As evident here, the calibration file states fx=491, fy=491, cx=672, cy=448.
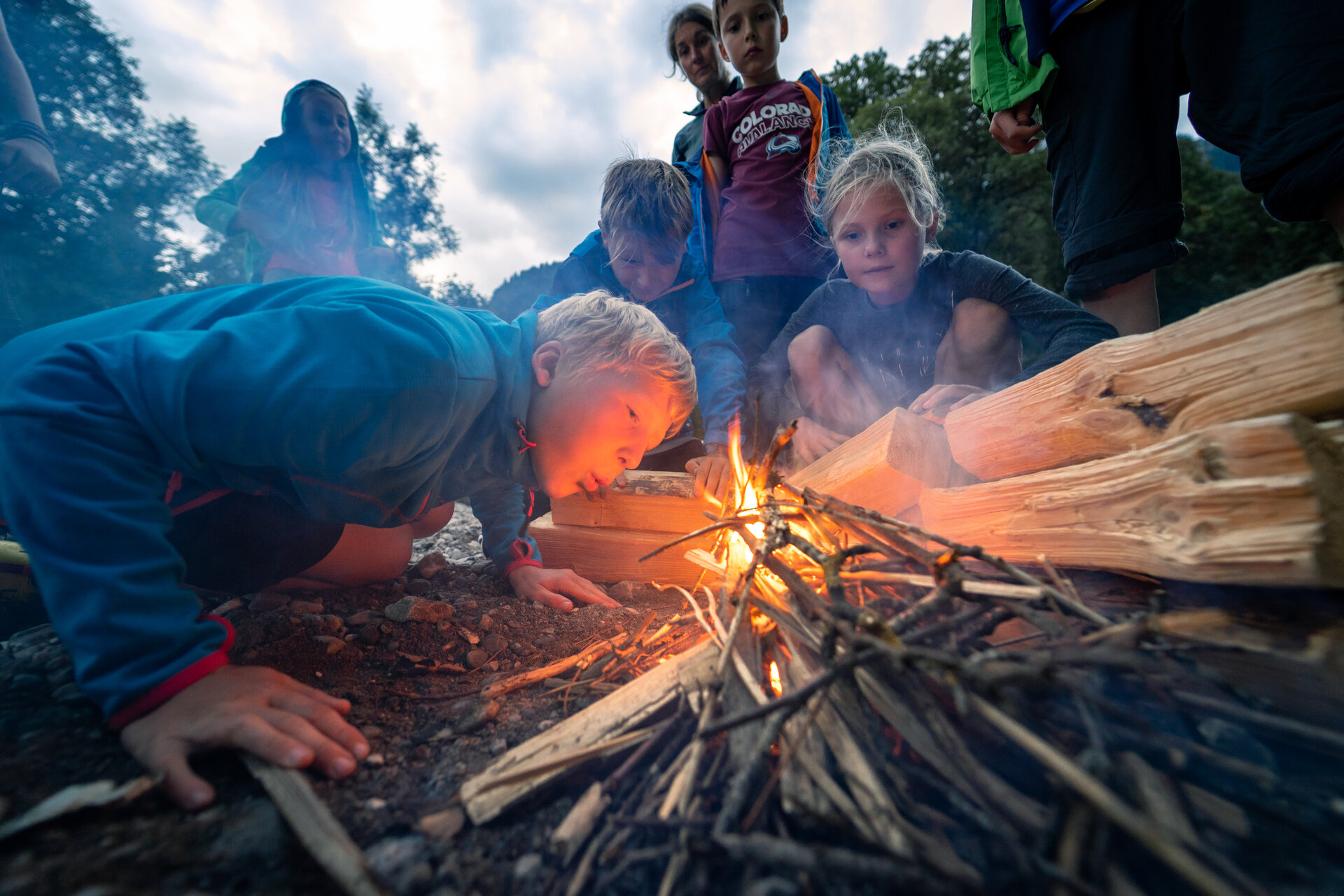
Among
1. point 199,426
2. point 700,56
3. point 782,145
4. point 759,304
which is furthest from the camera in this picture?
point 700,56

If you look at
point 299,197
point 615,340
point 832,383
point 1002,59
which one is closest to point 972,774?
point 615,340

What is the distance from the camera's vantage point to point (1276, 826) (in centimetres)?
72

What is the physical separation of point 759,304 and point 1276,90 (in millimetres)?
2605

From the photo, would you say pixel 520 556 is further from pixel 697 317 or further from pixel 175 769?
pixel 697 317

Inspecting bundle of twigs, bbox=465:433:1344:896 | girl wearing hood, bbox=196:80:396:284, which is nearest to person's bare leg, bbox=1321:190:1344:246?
bundle of twigs, bbox=465:433:1344:896

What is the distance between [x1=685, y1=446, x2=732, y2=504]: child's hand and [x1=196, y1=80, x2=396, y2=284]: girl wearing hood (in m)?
4.80

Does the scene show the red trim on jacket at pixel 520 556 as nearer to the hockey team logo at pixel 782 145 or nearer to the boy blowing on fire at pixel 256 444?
the boy blowing on fire at pixel 256 444

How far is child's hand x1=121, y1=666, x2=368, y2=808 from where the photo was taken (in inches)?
42.4

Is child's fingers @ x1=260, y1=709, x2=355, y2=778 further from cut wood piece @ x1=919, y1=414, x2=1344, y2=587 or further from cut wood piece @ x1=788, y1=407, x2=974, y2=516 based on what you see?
cut wood piece @ x1=919, y1=414, x2=1344, y2=587

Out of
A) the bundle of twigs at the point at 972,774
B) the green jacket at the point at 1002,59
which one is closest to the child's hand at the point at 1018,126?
the green jacket at the point at 1002,59

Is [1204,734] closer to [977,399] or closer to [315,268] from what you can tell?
[977,399]

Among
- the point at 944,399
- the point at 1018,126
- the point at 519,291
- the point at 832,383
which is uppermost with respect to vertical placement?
the point at 519,291

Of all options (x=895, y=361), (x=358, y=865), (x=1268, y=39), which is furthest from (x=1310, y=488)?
(x=895, y=361)

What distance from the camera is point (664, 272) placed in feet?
11.8
